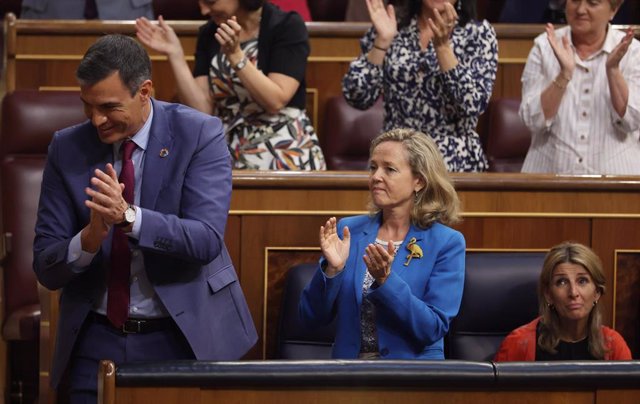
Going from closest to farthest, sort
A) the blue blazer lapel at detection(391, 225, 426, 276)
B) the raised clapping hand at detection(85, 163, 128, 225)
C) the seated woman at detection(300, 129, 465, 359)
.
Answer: the raised clapping hand at detection(85, 163, 128, 225) < the seated woman at detection(300, 129, 465, 359) < the blue blazer lapel at detection(391, 225, 426, 276)

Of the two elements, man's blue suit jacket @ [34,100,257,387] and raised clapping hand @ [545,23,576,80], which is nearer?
man's blue suit jacket @ [34,100,257,387]

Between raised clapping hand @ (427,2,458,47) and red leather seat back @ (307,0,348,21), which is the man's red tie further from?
red leather seat back @ (307,0,348,21)

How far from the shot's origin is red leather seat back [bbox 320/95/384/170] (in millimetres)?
4023

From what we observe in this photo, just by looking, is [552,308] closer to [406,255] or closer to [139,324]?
[406,255]

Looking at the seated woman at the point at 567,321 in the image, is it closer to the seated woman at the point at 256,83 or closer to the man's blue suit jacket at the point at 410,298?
the man's blue suit jacket at the point at 410,298

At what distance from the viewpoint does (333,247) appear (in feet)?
7.86

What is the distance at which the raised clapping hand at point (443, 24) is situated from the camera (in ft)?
10.2

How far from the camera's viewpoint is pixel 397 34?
3369 mm

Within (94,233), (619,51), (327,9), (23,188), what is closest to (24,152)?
(23,188)

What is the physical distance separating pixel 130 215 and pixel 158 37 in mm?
1602

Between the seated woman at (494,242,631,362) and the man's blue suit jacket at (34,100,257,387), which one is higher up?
the man's blue suit jacket at (34,100,257,387)

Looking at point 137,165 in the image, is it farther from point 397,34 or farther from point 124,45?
point 397,34

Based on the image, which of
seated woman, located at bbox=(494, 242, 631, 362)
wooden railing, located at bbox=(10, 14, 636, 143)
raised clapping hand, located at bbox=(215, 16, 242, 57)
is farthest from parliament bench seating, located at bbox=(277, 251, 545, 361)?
wooden railing, located at bbox=(10, 14, 636, 143)

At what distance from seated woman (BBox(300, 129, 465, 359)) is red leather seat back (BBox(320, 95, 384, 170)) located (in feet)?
4.55
